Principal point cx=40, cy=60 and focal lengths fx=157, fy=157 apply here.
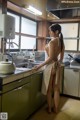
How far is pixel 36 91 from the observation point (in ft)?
9.07

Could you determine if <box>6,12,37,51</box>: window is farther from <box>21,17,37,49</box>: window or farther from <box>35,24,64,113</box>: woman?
<box>35,24,64,113</box>: woman

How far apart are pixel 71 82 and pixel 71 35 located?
4.89 feet

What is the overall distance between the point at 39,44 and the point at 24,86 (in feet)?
8.35

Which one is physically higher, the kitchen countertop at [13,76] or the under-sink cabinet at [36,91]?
the kitchen countertop at [13,76]

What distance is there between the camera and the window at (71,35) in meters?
4.50

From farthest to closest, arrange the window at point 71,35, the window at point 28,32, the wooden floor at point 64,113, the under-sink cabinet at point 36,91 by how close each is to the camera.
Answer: the window at point 71,35
the window at point 28,32
the wooden floor at point 64,113
the under-sink cabinet at point 36,91

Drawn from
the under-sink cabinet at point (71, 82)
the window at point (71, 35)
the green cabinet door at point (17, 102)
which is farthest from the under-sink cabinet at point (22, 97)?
the window at point (71, 35)

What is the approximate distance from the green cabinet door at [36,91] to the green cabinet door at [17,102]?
18cm

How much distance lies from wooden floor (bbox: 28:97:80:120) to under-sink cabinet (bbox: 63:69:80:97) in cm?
30

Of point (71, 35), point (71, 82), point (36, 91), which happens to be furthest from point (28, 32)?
point (36, 91)

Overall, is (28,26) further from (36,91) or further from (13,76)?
(13,76)

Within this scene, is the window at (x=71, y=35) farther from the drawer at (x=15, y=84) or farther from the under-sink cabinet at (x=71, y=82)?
the drawer at (x=15, y=84)

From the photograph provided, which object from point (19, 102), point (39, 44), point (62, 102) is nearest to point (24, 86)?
point (19, 102)

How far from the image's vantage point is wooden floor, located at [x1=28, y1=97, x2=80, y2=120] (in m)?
2.76
